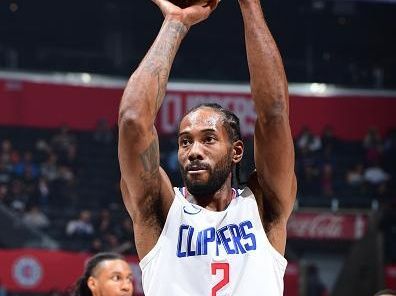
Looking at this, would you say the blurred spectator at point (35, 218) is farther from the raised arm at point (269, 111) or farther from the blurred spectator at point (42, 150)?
the raised arm at point (269, 111)

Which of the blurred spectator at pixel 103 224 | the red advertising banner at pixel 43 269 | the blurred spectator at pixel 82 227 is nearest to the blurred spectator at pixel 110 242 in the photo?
the blurred spectator at pixel 103 224

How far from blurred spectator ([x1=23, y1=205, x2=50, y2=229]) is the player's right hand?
13068 millimetres

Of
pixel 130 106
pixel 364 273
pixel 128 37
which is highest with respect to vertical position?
pixel 128 37

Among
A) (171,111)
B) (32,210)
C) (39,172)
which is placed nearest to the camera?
(32,210)

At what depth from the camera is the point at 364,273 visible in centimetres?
1558

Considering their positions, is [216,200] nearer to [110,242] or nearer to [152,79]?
[152,79]

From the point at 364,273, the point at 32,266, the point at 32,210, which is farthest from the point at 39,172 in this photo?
the point at 364,273

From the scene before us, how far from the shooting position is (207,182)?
3.42 meters

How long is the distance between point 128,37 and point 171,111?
2.72 metres

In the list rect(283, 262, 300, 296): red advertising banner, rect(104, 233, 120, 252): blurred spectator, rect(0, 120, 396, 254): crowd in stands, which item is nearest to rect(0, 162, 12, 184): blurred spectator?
rect(0, 120, 396, 254): crowd in stands

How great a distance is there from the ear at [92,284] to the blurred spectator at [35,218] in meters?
11.0

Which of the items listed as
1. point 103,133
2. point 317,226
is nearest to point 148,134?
point 317,226

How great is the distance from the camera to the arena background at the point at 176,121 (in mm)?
15758

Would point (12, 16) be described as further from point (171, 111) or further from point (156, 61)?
point (156, 61)
